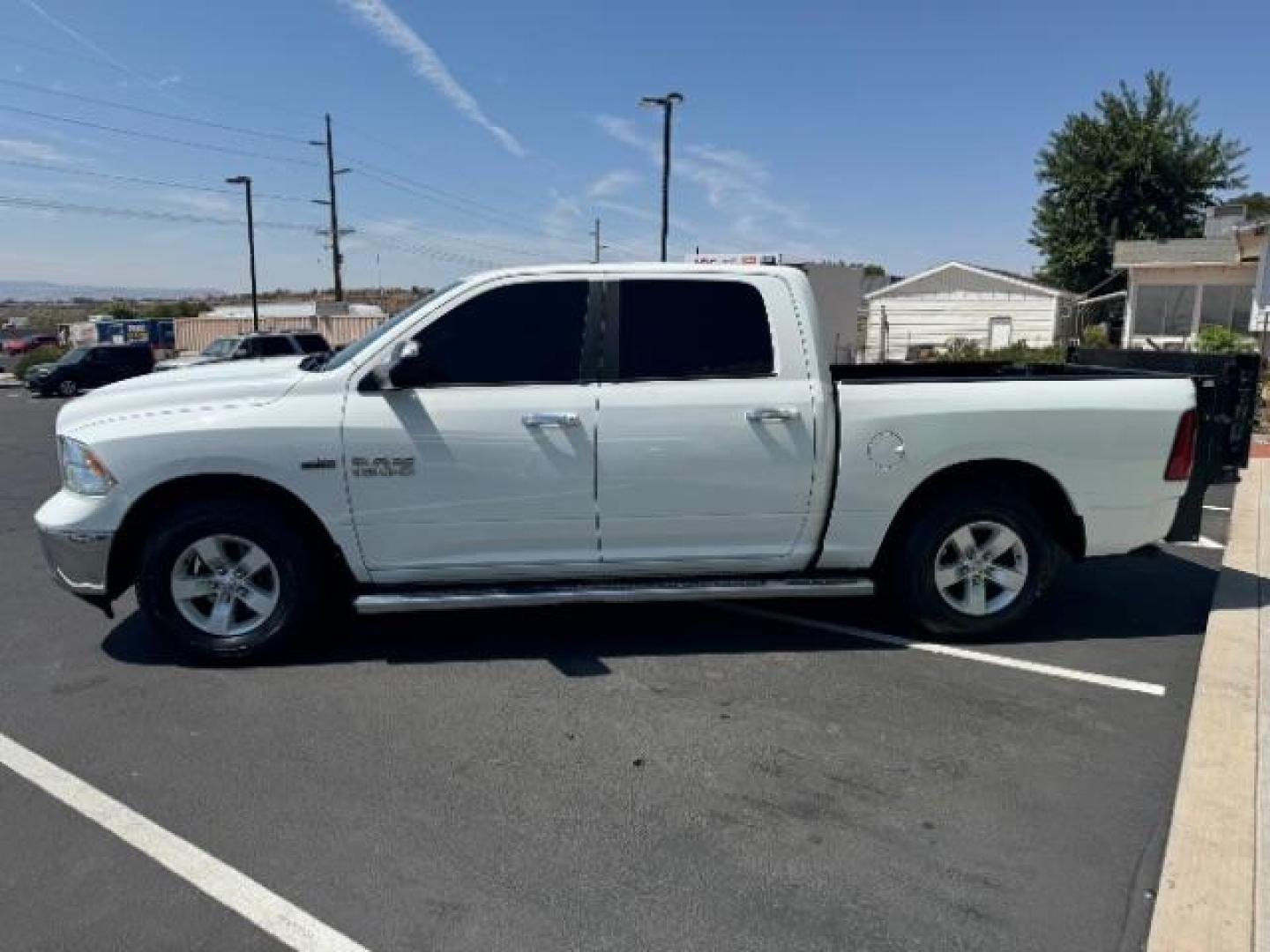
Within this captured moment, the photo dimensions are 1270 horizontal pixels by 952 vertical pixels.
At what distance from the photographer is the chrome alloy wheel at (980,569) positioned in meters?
4.69

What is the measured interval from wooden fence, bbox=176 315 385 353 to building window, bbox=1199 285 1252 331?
31.2m

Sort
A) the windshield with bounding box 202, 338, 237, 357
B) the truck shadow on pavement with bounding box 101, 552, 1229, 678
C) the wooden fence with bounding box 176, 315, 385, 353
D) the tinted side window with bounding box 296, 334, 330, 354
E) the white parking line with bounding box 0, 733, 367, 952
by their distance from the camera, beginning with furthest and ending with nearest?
the wooden fence with bounding box 176, 315, 385, 353 < the tinted side window with bounding box 296, 334, 330, 354 < the windshield with bounding box 202, 338, 237, 357 < the truck shadow on pavement with bounding box 101, 552, 1229, 678 < the white parking line with bounding box 0, 733, 367, 952

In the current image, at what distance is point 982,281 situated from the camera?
37188 mm

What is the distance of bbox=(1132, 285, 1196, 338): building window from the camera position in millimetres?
26953

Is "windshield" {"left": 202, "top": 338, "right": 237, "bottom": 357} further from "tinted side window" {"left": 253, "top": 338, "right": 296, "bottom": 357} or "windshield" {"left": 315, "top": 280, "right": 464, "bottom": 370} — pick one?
"windshield" {"left": 315, "top": 280, "right": 464, "bottom": 370}

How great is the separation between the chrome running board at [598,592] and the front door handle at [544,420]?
820mm

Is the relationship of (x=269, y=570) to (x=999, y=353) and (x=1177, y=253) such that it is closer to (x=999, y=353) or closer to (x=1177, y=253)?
(x=999, y=353)

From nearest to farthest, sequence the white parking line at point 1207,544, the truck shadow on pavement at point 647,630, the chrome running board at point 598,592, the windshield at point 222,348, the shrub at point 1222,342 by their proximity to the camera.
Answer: the chrome running board at point 598,592 < the truck shadow on pavement at point 647,630 < the white parking line at point 1207,544 < the shrub at point 1222,342 < the windshield at point 222,348

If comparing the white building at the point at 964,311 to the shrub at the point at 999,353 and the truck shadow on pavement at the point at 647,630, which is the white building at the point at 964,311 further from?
the truck shadow on pavement at the point at 647,630

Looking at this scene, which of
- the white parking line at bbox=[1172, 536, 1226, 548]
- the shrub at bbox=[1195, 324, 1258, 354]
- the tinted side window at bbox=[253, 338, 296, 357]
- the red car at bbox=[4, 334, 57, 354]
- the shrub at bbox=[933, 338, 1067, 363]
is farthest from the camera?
the red car at bbox=[4, 334, 57, 354]

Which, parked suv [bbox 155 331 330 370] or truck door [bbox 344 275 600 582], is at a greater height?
parked suv [bbox 155 331 330 370]

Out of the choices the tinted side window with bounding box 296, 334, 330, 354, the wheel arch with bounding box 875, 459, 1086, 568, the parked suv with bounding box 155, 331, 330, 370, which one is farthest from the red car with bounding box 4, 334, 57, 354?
the wheel arch with bounding box 875, 459, 1086, 568

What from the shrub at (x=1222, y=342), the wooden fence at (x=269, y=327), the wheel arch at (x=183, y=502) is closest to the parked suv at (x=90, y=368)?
the wooden fence at (x=269, y=327)

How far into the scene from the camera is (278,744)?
3.67 meters
